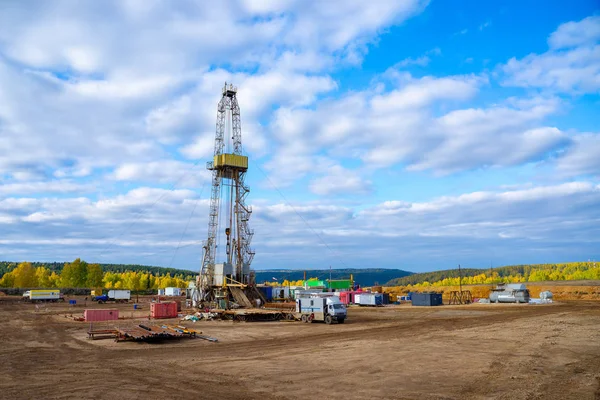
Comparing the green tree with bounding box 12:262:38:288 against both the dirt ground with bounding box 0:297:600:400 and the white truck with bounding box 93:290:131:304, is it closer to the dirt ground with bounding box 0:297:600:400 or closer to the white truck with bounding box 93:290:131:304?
the white truck with bounding box 93:290:131:304

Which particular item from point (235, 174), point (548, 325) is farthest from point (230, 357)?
point (235, 174)

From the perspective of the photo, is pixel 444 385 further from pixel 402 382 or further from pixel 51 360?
pixel 51 360

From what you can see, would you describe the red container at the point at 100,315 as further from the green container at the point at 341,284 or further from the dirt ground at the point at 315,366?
the green container at the point at 341,284

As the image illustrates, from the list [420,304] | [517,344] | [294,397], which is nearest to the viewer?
[294,397]

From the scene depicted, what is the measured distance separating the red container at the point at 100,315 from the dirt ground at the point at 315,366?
37.8 feet

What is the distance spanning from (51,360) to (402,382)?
15.1 meters

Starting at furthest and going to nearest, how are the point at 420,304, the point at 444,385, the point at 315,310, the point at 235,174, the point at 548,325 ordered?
1. the point at 420,304
2. the point at 235,174
3. the point at 315,310
4. the point at 548,325
5. the point at 444,385

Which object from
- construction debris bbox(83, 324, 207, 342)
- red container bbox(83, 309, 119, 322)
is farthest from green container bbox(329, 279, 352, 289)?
construction debris bbox(83, 324, 207, 342)

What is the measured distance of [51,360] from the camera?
1900cm

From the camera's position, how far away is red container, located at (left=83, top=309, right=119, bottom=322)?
3962 cm

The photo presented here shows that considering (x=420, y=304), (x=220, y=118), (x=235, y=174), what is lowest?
(x=420, y=304)

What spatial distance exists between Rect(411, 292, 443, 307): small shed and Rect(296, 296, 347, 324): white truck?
1233 inches

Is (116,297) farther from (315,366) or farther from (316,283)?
(315,366)

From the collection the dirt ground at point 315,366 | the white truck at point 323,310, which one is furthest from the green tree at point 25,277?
A: the white truck at point 323,310
